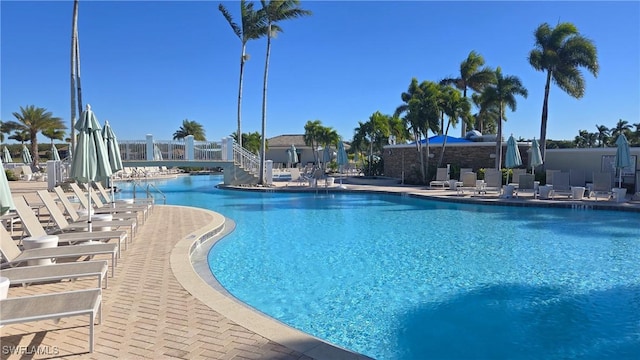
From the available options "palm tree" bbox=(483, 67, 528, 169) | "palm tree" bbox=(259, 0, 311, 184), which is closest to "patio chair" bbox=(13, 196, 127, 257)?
"palm tree" bbox=(259, 0, 311, 184)

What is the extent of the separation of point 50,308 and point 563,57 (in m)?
23.2

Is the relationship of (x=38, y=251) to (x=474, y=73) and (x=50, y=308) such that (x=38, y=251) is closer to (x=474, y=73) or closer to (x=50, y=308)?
(x=50, y=308)

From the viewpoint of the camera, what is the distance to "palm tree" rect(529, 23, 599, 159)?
19.5 metres

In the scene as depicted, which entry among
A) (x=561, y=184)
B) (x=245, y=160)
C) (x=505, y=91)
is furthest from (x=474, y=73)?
(x=245, y=160)

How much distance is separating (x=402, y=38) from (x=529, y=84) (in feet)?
22.7

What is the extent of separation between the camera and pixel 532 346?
167 inches

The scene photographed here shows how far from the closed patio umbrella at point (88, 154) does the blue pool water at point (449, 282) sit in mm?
2461

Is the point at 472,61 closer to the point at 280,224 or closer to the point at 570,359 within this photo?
the point at 280,224

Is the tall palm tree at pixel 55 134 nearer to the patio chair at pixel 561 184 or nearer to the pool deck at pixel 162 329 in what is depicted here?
the pool deck at pixel 162 329

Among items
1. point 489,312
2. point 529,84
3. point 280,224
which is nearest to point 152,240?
point 280,224

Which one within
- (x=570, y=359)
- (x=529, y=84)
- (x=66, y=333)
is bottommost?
(x=570, y=359)

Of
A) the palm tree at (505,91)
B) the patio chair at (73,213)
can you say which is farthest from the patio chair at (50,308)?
the palm tree at (505,91)

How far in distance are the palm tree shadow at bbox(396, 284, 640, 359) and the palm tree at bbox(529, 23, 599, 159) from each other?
17.4m

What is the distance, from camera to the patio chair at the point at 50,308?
9.77 ft
